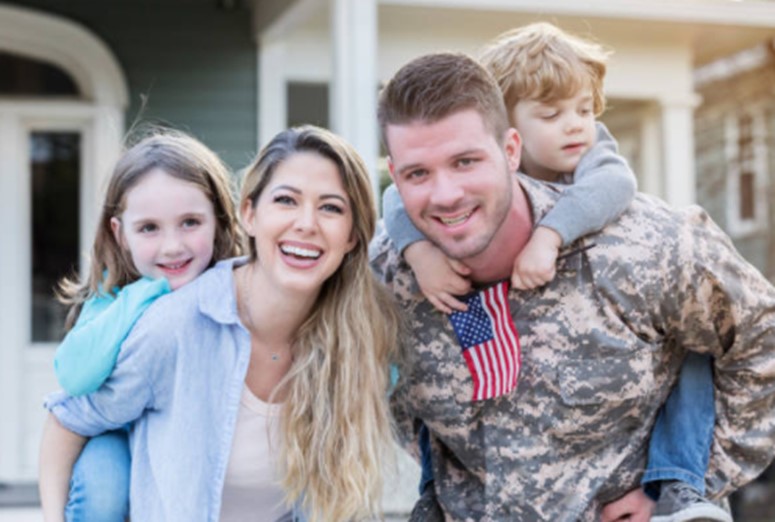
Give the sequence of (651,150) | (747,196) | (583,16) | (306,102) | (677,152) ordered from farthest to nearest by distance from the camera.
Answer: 1. (747,196)
2. (651,150)
3. (677,152)
4. (306,102)
5. (583,16)

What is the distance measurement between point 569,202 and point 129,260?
125 centimetres

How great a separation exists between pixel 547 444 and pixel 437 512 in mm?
449

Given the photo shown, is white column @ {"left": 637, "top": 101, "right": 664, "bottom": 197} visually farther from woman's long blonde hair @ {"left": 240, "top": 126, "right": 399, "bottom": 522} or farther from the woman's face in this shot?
the woman's face

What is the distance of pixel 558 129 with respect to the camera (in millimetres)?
3352

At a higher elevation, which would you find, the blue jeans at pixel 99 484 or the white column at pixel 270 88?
the white column at pixel 270 88

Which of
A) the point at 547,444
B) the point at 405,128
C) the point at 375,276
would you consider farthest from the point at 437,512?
the point at 405,128

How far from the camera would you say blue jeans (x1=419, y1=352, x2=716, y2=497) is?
316 centimetres

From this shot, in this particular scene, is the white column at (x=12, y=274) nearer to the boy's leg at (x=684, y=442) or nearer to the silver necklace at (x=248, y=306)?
the silver necklace at (x=248, y=306)

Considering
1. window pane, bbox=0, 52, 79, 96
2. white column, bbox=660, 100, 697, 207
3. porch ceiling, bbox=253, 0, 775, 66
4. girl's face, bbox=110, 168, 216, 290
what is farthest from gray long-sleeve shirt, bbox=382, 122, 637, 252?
white column, bbox=660, 100, 697, 207

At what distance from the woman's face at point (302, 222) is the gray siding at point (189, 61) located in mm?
5449

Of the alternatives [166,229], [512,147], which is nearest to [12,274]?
[166,229]

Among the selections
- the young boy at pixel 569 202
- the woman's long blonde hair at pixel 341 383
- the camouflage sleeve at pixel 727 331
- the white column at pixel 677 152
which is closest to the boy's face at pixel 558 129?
the young boy at pixel 569 202

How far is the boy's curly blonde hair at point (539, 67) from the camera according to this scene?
3342 mm

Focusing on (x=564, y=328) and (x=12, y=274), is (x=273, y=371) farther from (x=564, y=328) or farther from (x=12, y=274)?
(x=12, y=274)
